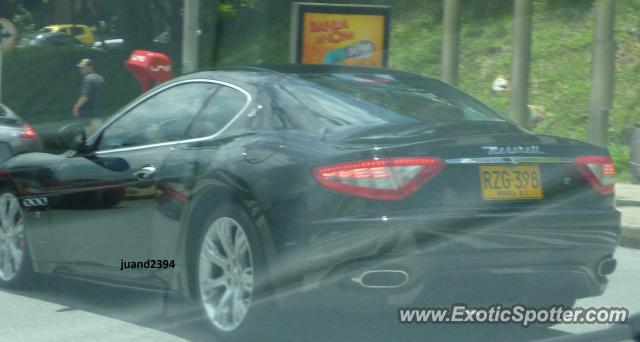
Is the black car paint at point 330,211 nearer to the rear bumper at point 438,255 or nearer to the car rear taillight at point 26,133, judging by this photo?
the rear bumper at point 438,255

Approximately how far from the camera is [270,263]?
4867 millimetres

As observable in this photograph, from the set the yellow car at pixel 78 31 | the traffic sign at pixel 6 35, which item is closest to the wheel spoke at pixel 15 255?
the traffic sign at pixel 6 35

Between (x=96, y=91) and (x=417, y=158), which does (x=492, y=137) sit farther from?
(x=96, y=91)

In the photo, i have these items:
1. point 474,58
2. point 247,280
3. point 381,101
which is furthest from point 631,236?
point 474,58

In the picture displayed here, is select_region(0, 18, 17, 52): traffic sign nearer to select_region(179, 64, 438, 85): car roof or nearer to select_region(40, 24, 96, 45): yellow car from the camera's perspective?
select_region(179, 64, 438, 85): car roof

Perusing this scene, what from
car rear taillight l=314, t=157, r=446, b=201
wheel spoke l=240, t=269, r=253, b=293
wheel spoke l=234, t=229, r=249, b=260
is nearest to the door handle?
wheel spoke l=234, t=229, r=249, b=260

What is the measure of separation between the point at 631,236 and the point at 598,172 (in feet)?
14.0

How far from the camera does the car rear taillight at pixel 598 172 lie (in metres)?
5.19

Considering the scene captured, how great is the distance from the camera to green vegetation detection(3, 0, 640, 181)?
658 inches

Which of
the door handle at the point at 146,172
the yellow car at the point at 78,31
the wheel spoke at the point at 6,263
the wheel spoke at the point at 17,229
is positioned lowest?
the yellow car at the point at 78,31

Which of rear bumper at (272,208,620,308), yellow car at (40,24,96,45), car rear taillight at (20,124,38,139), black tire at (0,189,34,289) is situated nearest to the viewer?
rear bumper at (272,208,620,308)

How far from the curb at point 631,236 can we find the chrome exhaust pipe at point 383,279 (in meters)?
5.03

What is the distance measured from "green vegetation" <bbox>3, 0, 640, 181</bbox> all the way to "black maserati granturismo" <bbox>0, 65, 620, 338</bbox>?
8.49 m

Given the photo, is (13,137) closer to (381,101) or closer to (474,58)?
(381,101)
